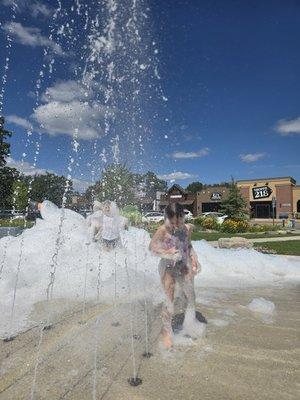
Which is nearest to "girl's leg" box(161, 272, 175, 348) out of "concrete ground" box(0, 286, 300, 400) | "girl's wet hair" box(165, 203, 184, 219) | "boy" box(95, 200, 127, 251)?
"concrete ground" box(0, 286, 300, 400)

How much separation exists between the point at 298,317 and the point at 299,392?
2869 mm

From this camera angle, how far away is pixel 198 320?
6.34m

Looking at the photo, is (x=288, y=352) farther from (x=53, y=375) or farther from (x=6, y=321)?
(x=6, y=321)

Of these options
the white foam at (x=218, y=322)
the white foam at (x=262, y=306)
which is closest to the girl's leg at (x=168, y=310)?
the white foam at (x=218, y=322)

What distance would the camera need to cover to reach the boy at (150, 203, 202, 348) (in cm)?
557

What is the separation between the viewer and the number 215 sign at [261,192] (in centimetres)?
6238

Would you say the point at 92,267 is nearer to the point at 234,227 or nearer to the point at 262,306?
the point at 262,306

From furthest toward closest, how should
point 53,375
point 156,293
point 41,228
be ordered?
point 41,228 → point 156,293 → point 53,375

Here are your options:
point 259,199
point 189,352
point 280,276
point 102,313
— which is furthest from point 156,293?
point 259,199

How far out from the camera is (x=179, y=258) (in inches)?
215

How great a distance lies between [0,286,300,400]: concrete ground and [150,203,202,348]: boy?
551mm

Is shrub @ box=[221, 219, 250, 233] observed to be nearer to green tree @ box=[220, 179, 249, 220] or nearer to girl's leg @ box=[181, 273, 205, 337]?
green tree @ box=[220, 179, 249, 220]

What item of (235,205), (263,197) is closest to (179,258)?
(235,205)

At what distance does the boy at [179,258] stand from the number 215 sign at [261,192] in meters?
59.0
